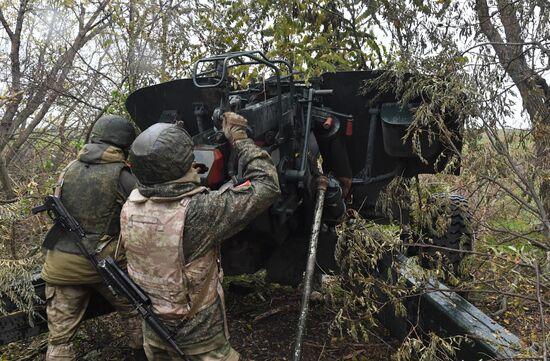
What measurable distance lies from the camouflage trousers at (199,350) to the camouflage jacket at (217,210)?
3 cm

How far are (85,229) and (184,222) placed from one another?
131 cm

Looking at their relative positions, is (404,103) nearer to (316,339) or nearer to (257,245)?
(257,245)

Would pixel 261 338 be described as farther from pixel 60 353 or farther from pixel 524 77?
pixel 524 77

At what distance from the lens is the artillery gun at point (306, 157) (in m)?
3.00

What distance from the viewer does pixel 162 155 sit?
2.58 meters

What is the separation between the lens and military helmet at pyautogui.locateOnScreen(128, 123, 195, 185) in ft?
8.48

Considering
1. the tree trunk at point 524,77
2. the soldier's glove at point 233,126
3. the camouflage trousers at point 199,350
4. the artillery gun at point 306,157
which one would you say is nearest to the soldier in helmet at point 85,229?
the artillery gun at point 306,157

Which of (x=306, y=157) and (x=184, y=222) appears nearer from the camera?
(x=184, y=222)

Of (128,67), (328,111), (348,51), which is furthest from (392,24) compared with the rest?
(128,67)

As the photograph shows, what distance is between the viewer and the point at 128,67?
6727mm

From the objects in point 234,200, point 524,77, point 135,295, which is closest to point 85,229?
point 135,295

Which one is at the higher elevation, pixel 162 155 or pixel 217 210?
pixel 162 155

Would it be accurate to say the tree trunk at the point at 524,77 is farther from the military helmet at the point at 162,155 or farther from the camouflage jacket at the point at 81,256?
the camouflage jacket at the point at 81,256

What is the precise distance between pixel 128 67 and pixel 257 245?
3.66 metres
